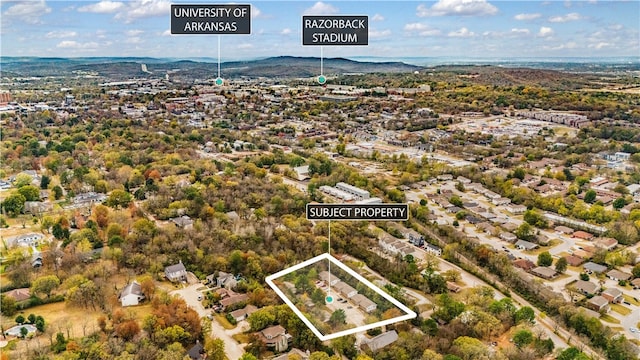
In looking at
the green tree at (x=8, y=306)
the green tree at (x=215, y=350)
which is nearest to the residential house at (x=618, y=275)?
the green tree at (x=215, y=350)

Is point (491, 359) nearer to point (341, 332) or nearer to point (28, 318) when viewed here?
point (341, 332)

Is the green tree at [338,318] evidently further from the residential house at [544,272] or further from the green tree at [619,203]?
the green tree at [619,203]

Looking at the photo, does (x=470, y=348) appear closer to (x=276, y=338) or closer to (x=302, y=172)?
(x=276, y=338)

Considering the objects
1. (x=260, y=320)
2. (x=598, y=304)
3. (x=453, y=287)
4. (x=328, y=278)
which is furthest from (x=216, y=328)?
(x=598, y=304)

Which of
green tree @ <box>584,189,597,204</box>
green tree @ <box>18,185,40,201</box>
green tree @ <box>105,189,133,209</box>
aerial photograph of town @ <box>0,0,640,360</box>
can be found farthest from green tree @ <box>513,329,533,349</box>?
green tree @ <box>18,185,40,201</box>

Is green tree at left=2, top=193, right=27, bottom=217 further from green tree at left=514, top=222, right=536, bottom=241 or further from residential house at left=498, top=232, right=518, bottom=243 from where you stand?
green tree at left=514, top=222, right=536, bottom=241

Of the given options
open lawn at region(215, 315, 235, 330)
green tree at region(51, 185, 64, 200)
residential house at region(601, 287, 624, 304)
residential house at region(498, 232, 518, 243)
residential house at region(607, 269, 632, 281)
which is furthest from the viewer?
green tree at region(51, 185, 64, 200)

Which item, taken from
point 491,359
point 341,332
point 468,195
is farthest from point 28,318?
point 468,195
